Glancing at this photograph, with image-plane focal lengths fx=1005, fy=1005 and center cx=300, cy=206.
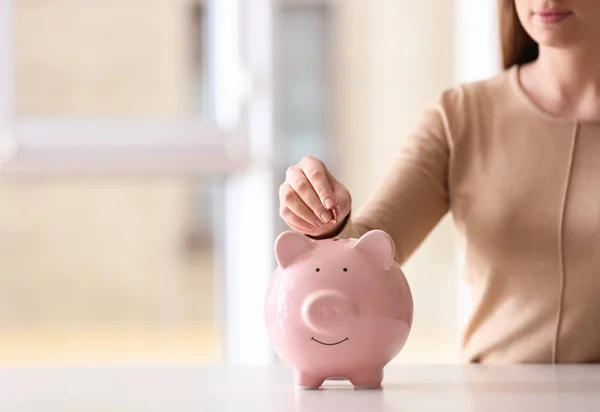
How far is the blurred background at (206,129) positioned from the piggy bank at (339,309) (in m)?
1.27

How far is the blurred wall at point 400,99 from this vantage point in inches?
115

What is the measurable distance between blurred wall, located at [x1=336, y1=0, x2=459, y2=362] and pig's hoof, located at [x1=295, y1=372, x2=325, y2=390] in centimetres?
155

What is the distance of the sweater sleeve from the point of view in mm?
1222

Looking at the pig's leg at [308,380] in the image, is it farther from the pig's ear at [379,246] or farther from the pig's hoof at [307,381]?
the pig's ear at [379,246]

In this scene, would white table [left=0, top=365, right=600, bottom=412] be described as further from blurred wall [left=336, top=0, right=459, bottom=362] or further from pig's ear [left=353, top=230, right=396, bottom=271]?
blurred wall [left=336, top=0, right=459, bottom=362]

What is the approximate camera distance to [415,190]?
1258 mm

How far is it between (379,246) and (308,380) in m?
0.13

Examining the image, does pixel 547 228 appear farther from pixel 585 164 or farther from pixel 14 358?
pixel 14 358

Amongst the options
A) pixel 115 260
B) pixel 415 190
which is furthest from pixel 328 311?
pixel 115 260

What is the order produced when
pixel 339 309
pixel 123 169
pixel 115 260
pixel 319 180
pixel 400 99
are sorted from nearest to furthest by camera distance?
pixel 339 309, pixel 319 180, pixel 123 169, pixel 400 99, pixel 115 260

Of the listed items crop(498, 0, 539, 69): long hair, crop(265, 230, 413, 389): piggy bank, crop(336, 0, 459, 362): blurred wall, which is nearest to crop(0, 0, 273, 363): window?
crop(336, 0, 459, 362): blurred wall

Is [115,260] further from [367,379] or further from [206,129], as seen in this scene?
[367,379]

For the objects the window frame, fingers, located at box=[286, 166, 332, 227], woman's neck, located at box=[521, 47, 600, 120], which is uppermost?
woman's neck, located at box=[521, 47, 600, 120]

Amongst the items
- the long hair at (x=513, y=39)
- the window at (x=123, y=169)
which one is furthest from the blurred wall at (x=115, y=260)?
the long hair at (x=513, y=39)
